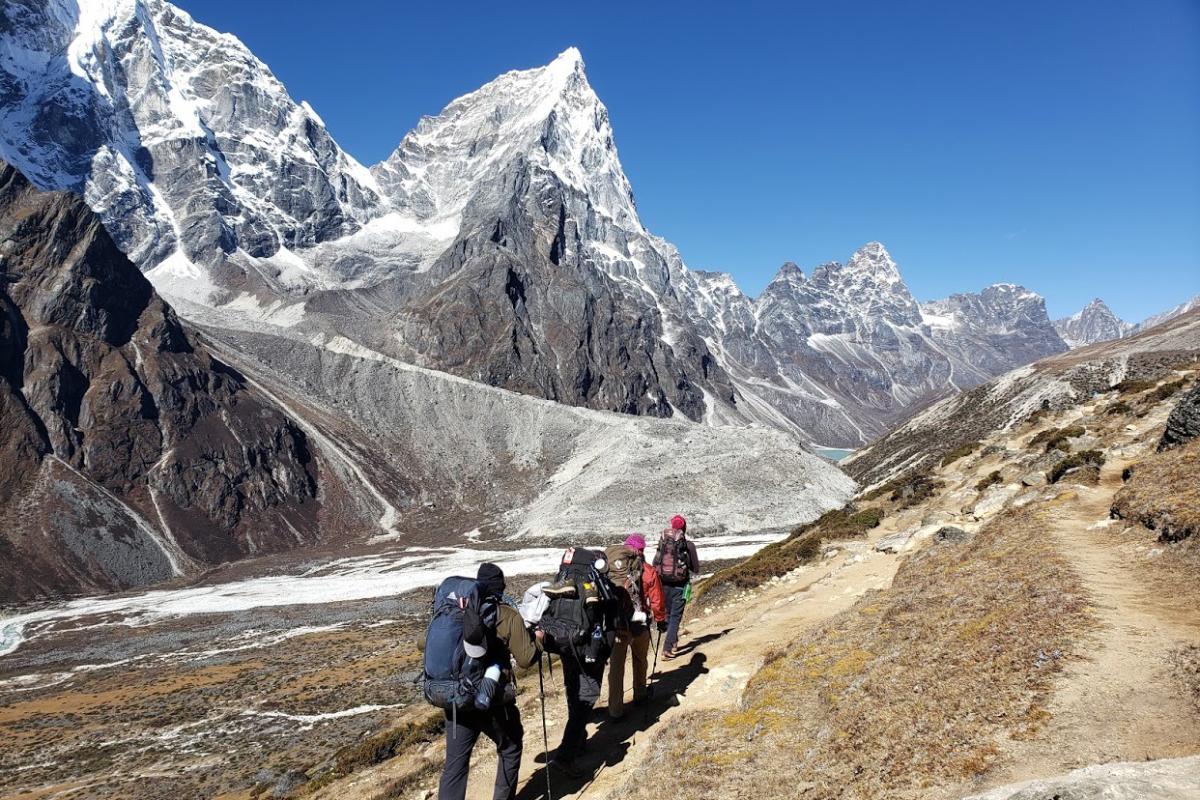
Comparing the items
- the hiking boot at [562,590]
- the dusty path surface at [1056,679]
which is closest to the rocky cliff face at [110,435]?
the dusty path surface at [1056,679]

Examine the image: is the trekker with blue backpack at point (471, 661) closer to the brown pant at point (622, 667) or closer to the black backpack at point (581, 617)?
the black backpack at point (581, 617)

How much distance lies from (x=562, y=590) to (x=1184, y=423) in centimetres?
1602

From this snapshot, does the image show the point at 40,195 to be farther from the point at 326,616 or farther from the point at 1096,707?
the point at 1096,707

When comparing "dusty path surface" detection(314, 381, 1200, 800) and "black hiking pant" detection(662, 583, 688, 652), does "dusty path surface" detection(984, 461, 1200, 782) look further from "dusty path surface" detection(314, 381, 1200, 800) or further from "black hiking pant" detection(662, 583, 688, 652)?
"black hiking pant" detection(662, 583, 688, 652)

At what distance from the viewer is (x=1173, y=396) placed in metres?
25.8

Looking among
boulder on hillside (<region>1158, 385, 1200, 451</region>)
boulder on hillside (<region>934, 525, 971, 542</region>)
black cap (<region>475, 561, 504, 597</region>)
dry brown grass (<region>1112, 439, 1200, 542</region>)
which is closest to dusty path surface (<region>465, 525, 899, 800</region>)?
boulder on hillside (<region>934, 525, 971, 542</region>)

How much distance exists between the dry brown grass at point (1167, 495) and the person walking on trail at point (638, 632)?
8213mm

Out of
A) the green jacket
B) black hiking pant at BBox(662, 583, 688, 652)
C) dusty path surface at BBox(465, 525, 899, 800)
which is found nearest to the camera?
the green jacket

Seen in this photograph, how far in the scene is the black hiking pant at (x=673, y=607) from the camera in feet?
44.8

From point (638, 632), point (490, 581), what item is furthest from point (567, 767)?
point (490, 581)

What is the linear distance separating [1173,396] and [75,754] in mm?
42670

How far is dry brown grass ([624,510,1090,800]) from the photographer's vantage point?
6270mm

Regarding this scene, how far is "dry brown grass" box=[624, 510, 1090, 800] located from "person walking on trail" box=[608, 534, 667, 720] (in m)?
1.74

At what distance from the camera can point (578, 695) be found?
9.66 meters
